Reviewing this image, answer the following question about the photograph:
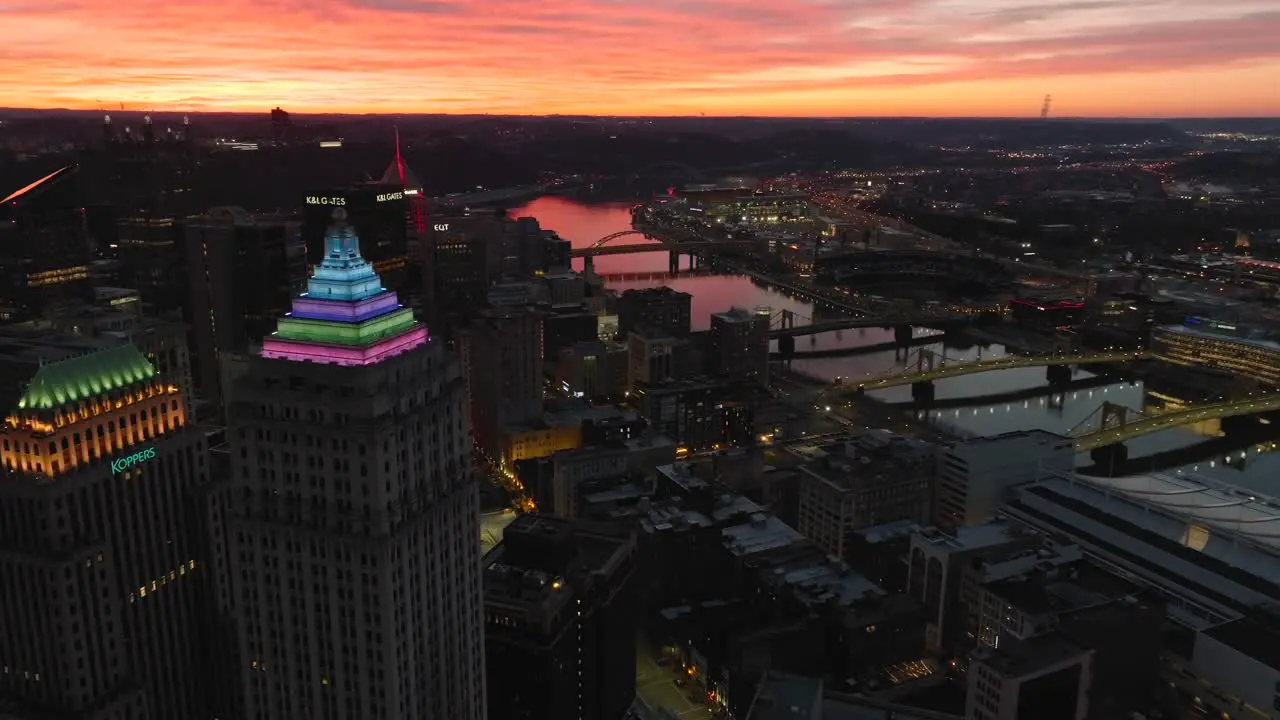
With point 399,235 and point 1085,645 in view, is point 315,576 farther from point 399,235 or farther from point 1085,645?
point 399,235

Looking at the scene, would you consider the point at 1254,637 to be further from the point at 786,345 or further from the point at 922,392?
the point at 786,345

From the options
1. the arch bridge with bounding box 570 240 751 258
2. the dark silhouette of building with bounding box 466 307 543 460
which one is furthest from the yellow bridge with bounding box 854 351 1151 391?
the arch bridge with bounding box 570 240 751 258

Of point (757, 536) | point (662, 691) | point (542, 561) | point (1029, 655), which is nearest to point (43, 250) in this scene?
point (542, 561)

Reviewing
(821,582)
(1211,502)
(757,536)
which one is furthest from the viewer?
(1211,502)

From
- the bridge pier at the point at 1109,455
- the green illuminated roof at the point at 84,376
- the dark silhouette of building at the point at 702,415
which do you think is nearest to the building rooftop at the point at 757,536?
the dark silhouette of building at the point at 702,415

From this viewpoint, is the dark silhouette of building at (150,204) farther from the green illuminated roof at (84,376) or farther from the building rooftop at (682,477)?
the green illuminated roof at (84,376)

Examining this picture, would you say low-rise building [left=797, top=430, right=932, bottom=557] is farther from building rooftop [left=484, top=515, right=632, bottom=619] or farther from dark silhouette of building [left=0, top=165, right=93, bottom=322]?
dark silhouette of building [left=0, top=165, right=93, bottom=322]

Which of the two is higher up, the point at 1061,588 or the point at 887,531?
the point at 1061,588
